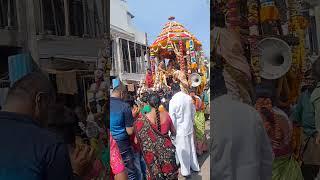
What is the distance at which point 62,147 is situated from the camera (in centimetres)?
149

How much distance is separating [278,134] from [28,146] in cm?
117

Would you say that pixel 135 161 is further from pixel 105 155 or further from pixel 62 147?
pixel 62 147

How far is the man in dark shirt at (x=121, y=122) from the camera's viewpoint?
4.23 metres

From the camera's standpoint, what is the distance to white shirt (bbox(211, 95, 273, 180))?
79.5 inches

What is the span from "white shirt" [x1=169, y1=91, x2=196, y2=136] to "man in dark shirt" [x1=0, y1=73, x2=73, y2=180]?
4.77m

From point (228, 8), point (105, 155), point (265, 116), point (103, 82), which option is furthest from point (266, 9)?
point (105, 155)

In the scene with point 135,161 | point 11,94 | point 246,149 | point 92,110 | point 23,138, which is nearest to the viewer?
point 23,138

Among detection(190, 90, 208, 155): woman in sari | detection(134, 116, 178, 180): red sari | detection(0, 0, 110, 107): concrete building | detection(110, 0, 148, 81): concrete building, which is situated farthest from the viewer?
detection(110, 0, 148, 81): concrete building

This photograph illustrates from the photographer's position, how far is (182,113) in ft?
20.7

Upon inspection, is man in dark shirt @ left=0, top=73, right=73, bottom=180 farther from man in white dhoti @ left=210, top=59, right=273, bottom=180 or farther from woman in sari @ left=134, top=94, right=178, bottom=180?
woman in sari @ left=134, top=94, right=178, bottom=180

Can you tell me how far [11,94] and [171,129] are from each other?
154 inches

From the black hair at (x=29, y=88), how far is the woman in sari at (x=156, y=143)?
9.87 ft

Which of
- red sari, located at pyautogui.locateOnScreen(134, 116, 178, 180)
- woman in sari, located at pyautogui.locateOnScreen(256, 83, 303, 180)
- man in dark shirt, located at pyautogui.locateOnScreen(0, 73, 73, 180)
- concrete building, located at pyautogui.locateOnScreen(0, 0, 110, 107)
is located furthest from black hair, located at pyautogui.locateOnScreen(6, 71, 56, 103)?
red sari, located at pyautogui.locateOnScreen(134, 116, 178, 180)

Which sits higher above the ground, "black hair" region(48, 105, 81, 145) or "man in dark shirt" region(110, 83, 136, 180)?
"black hair" region(48, 105, 81, 145)
